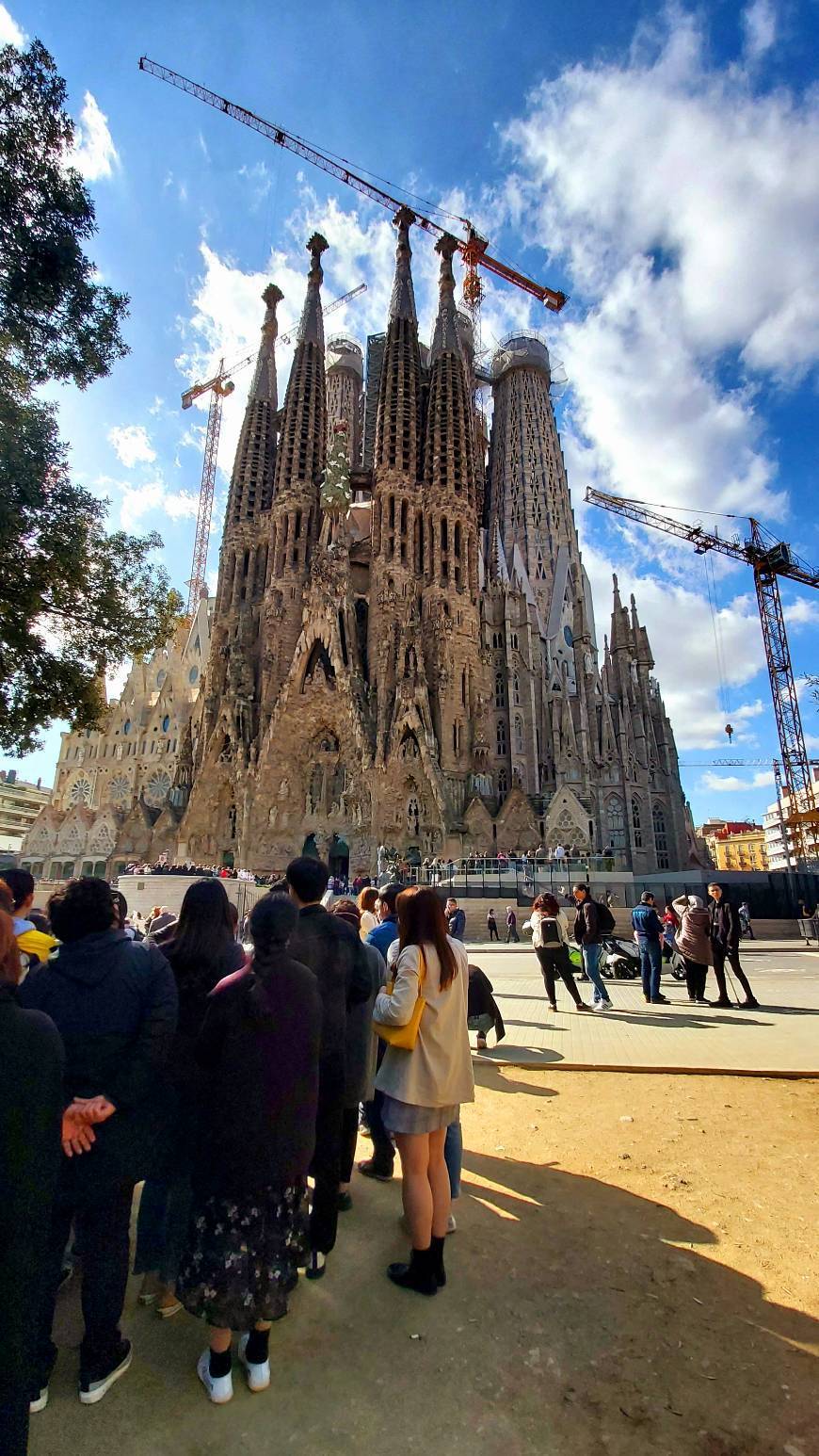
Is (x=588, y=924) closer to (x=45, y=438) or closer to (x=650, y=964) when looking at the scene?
(x=650, y=964)

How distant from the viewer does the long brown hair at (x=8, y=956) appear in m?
1.80

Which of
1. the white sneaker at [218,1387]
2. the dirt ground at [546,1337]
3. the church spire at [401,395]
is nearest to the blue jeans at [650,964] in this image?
the dirt ground at [546,1337]

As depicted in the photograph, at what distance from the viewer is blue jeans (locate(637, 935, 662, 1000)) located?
357 inches

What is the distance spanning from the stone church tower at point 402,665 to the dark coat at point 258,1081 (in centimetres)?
2670

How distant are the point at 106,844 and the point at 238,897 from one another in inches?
955

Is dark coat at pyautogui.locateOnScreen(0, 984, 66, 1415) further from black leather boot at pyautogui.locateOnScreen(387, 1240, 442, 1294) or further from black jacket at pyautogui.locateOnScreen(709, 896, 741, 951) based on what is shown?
black jacket at pyautogui.locateOnScreen(709, 896, 741, 951)

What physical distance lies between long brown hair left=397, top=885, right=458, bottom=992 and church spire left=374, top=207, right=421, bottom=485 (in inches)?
1441

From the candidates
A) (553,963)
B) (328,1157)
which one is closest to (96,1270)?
(328,1157)

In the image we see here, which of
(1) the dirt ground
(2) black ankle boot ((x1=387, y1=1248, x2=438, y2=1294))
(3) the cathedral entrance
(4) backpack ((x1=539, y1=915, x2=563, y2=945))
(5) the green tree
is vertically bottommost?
(1) the dirt ground

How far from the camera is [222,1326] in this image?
2.28 meters

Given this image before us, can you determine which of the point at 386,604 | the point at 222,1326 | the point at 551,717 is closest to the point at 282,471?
the point at 386,604

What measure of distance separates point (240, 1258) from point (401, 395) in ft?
141

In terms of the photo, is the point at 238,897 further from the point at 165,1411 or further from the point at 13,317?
the point at 165,1411

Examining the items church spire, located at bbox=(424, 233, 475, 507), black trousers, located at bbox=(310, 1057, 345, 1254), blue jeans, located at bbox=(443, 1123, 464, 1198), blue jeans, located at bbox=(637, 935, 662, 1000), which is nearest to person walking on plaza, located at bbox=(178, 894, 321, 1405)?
black trousers, located at bbox=(310, 1057, 345, 1254)
